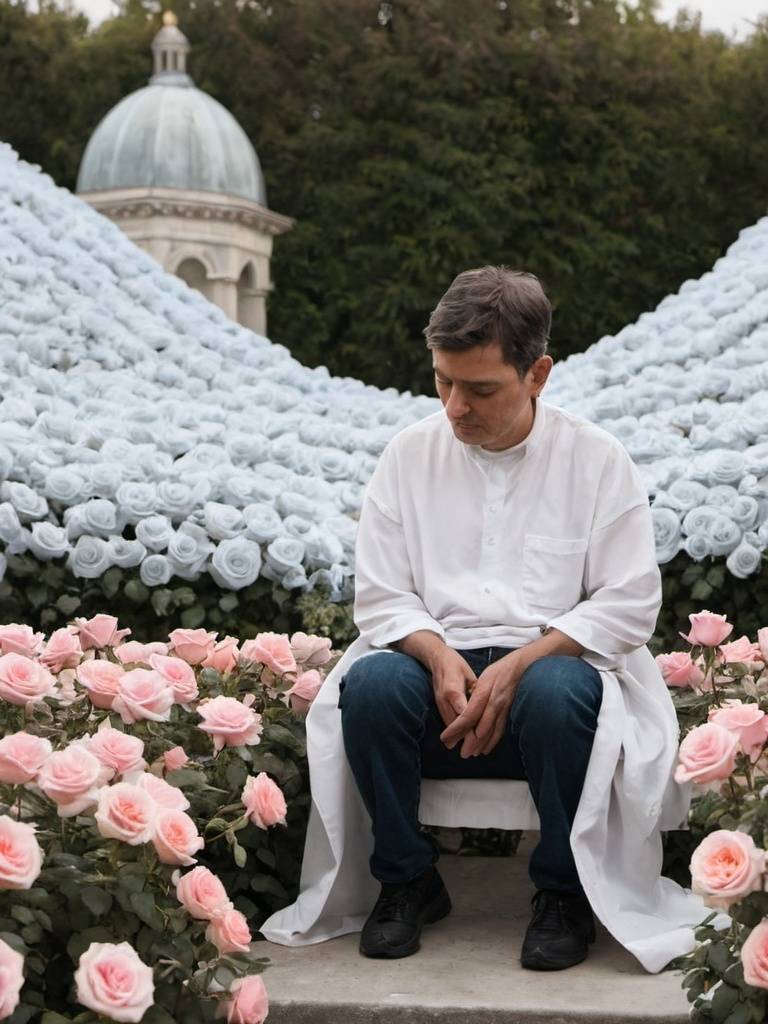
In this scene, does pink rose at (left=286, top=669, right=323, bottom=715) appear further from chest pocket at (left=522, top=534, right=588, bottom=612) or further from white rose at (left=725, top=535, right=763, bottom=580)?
white rose at (left=725, top=535, right=763, bottom=580)

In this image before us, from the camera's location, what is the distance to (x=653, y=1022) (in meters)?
2.59

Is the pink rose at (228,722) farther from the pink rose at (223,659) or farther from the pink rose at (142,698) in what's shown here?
the pink rose at (223,659)

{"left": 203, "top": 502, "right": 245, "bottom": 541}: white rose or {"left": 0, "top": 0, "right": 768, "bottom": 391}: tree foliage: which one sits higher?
{"left": 0, "top": 0, "right": 768, "bottom": 391}: tree foliage

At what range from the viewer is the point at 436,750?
3.05 metres

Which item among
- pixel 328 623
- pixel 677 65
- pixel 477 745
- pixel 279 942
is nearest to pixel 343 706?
pixel 477 745

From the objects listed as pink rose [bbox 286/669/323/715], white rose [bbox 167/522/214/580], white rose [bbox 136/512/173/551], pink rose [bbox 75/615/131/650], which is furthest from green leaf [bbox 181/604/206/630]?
pink rose [bbox 286/669/323/715]

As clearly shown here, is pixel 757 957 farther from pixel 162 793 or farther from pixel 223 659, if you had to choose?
pixel 223 659

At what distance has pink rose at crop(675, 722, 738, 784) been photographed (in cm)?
262

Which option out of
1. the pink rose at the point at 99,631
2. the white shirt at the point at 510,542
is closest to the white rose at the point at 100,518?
the pink rose at the point at 99,631

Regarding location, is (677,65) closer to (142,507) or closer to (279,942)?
(142,507)

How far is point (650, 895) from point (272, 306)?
9.18m

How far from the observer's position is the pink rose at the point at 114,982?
2.21 meters

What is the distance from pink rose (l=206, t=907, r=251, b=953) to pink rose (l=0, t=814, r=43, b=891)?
31 cm

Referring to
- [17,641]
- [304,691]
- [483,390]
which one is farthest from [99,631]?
[483,390]
